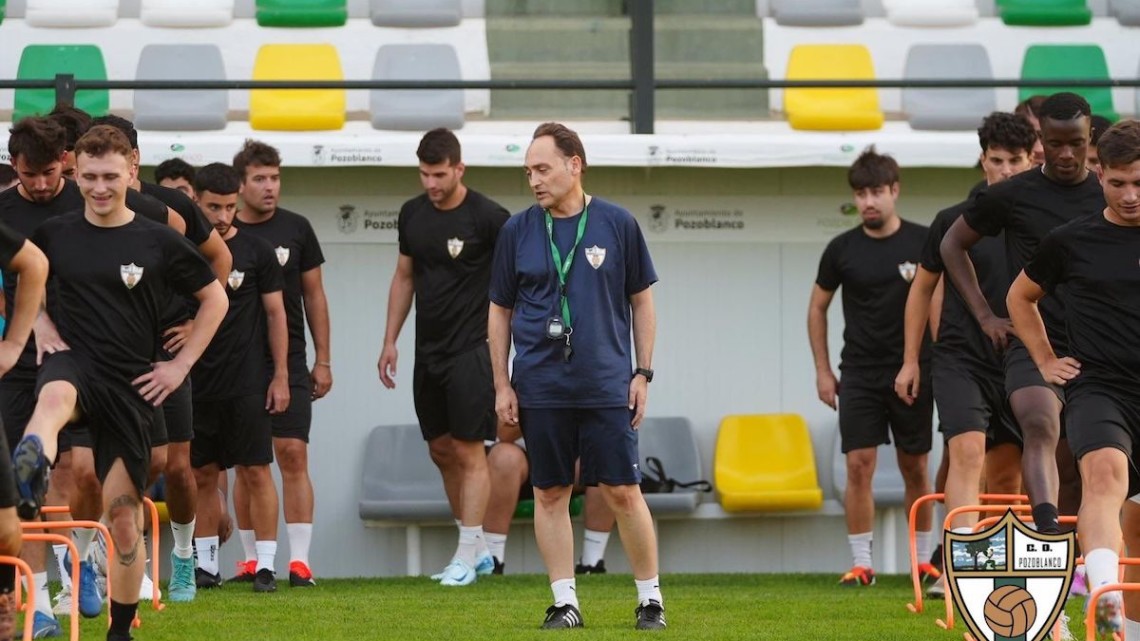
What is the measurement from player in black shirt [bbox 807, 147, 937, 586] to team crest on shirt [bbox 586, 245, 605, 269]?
296 cm

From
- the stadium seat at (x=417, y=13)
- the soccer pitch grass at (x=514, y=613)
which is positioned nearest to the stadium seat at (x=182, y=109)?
the stadium seat at (x=417, y=13)

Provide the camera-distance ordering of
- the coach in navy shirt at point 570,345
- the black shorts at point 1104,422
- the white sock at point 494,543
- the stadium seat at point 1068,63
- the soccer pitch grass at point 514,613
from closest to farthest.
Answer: the black shorts at point 1104,422
the coach in navy shirt at point 570,345
the soccer pitch grass at point 514,613
the white sock at point 494,543
the stadium seat at point 1068,63

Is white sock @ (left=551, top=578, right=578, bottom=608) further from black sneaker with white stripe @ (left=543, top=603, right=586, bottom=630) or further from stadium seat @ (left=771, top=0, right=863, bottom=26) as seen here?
stadium seat @ (left=771, top=0, right=863, bottom=26)

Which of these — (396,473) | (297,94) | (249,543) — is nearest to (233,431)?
(249,543)

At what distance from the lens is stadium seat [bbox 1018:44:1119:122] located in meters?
12.7

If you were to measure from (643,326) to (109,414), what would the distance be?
2.03 metres

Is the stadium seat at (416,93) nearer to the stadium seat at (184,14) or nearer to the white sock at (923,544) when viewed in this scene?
the stadium seat at (184,14)

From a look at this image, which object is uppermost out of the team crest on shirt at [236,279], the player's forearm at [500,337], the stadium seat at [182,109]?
the stadium seat at [182,109]

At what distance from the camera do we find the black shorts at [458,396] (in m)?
9.69

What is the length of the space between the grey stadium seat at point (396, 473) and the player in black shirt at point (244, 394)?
1748 mm

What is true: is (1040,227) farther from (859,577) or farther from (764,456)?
(764,456)

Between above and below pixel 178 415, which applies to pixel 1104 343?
above

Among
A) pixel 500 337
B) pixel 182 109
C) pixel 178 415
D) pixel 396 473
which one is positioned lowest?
pixel 396 473

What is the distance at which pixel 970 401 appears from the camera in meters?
8.34
